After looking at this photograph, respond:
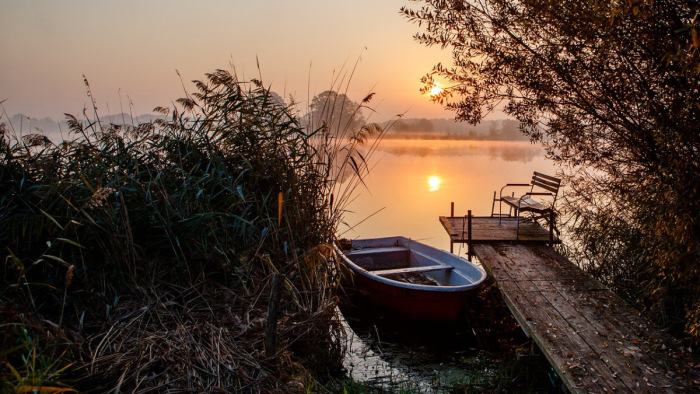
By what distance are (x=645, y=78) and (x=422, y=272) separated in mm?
3994

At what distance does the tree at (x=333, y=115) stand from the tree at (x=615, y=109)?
110 cm

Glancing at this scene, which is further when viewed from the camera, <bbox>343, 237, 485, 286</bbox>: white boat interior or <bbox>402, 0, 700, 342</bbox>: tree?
<bbox>343, 237, 485, 286</bbox>: white boat interior

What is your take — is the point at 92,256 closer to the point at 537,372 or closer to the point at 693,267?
the point at 537,372

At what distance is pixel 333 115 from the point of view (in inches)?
193

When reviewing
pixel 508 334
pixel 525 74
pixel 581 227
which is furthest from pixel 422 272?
pixel 525 74

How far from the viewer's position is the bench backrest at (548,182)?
22.5ft

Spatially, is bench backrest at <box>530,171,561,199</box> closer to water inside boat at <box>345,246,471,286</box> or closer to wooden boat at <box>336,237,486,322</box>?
wooden boat at <box>336,237,486,322</box>

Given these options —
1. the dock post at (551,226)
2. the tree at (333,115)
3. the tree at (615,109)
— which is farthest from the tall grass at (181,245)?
the dock post at (551,226)

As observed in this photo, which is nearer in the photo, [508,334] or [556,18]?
[556,18]

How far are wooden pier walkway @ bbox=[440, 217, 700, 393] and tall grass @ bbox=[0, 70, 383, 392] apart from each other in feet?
6.45

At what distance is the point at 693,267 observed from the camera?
363 centimetres

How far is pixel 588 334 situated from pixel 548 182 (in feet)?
12.0

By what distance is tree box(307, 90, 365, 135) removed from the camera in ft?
15.8

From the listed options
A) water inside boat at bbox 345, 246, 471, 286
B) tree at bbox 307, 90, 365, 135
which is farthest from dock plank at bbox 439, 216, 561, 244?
tree at bbox 307, 90, 365, 135
